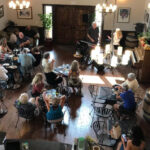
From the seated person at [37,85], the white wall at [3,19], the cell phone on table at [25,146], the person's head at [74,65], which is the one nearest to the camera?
the cell phone on table at [25,146]

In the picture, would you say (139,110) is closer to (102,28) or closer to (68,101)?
(68,101)

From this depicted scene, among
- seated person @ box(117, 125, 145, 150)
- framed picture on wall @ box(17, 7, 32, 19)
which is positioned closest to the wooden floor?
seated person @ box(117, 125, 145, 150)

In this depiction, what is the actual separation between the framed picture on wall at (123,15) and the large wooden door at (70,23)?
131 cm

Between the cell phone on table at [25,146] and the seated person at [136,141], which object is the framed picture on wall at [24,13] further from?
the seated person at [136,141]

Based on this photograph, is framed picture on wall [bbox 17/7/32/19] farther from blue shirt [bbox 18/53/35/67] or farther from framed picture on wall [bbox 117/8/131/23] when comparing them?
blue shirt [bbox 18/53/35/67]

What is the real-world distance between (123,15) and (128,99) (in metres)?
6.80

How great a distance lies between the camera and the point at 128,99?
20.1 feet

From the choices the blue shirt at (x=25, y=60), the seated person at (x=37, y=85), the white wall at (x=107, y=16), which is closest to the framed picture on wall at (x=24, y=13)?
the white wall at (x=107, y=16)

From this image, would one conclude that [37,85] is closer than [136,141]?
No

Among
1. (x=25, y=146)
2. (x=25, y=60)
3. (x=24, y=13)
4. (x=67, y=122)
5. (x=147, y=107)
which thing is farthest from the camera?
(x=24, y=13)

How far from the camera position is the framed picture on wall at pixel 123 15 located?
11820mm

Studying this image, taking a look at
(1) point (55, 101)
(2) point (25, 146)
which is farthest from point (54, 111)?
(2) point (25, 146)

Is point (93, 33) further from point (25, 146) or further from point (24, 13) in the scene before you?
point (25, 146)

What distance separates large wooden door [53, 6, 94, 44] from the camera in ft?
39.7
